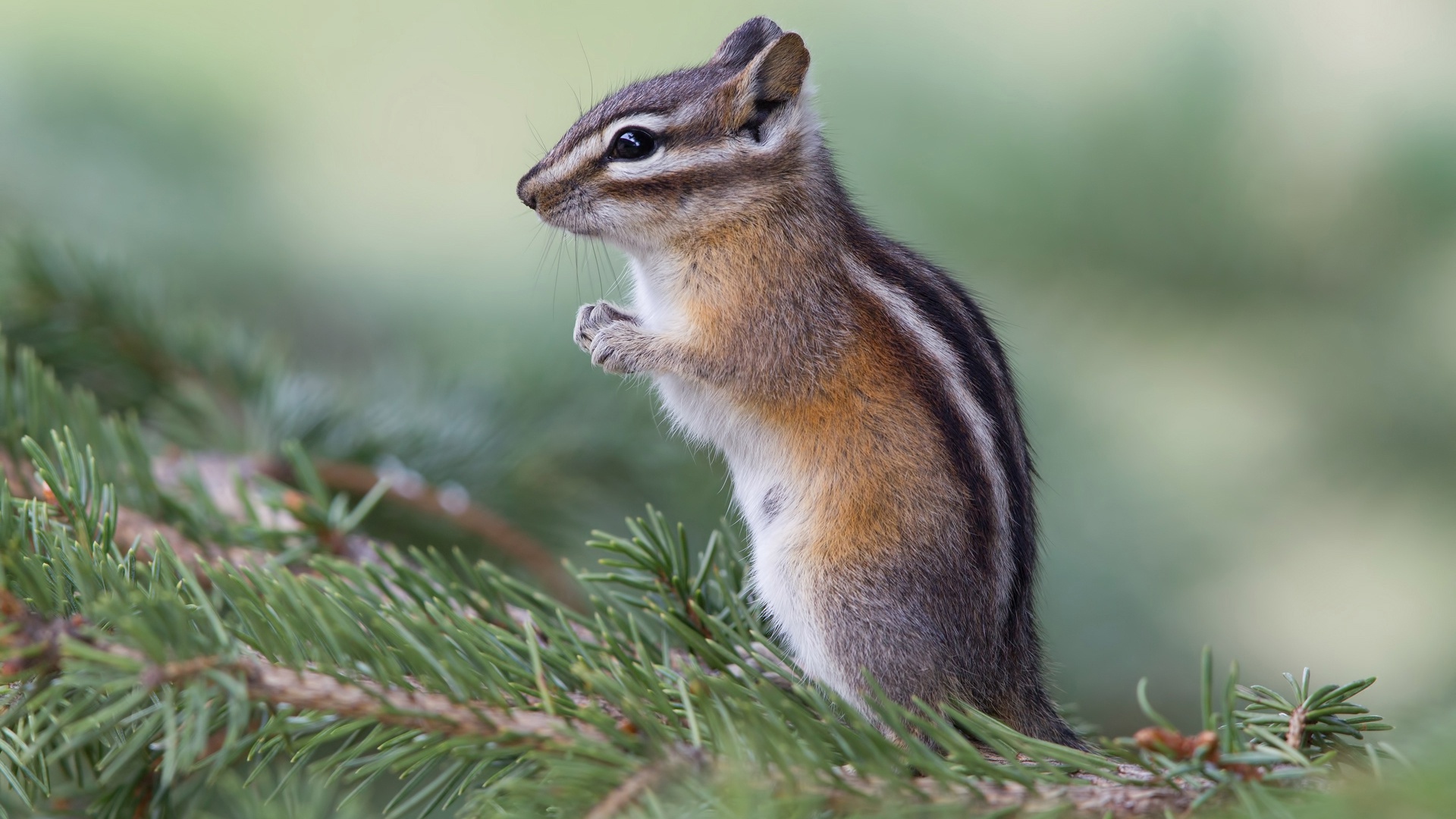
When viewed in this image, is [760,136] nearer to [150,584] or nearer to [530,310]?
[150,584]

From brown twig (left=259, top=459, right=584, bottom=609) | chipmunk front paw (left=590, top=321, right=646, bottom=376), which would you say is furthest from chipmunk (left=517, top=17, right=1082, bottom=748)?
brown twig (left=259, top=459, right=584, bottom=609)

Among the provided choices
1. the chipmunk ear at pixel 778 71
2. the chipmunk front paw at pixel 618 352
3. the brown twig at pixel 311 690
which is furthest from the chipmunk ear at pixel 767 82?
the brown twig at pixel 311 690

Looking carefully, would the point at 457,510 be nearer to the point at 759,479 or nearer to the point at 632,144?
the point at 759,479

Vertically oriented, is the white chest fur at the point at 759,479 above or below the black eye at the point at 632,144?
below

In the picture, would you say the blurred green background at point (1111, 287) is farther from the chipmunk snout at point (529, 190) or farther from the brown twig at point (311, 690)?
the brown twig at point (311, 690)

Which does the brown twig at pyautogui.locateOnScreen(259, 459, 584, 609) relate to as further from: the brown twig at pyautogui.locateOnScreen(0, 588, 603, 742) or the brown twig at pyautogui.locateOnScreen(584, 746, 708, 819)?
the brown twig at pyautogui.locateOnScreen(584, 746, 708, 819)

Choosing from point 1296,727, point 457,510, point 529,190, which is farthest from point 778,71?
point 1296,727
